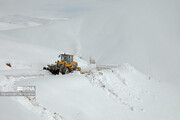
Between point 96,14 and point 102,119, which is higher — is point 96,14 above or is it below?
above

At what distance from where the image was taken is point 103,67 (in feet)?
81.5

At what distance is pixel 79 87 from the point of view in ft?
37.6

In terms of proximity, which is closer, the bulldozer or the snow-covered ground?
the snow-covered ground

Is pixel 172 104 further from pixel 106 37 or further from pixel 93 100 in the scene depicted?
pixel 106 37

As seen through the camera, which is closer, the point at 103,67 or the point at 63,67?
the point at 63,67

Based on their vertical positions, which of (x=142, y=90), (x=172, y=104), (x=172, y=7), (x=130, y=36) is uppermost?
(x=172, y=7)

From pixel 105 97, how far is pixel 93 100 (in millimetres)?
1487

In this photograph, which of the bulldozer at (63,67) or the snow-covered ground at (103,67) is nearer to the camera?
the snow-covered ground at (103,67)

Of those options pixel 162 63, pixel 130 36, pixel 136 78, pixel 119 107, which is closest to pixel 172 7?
pixel 130 36

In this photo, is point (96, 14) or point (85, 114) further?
point (96, 14)

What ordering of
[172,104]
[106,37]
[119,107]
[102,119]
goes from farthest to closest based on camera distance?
[106,37]
[172,104]
[119,107]
[102,119]

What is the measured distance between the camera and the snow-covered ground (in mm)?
8922

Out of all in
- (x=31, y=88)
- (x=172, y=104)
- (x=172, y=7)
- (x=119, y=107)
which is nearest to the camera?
(x=31, y=88)

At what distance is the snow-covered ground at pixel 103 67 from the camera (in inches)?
351
